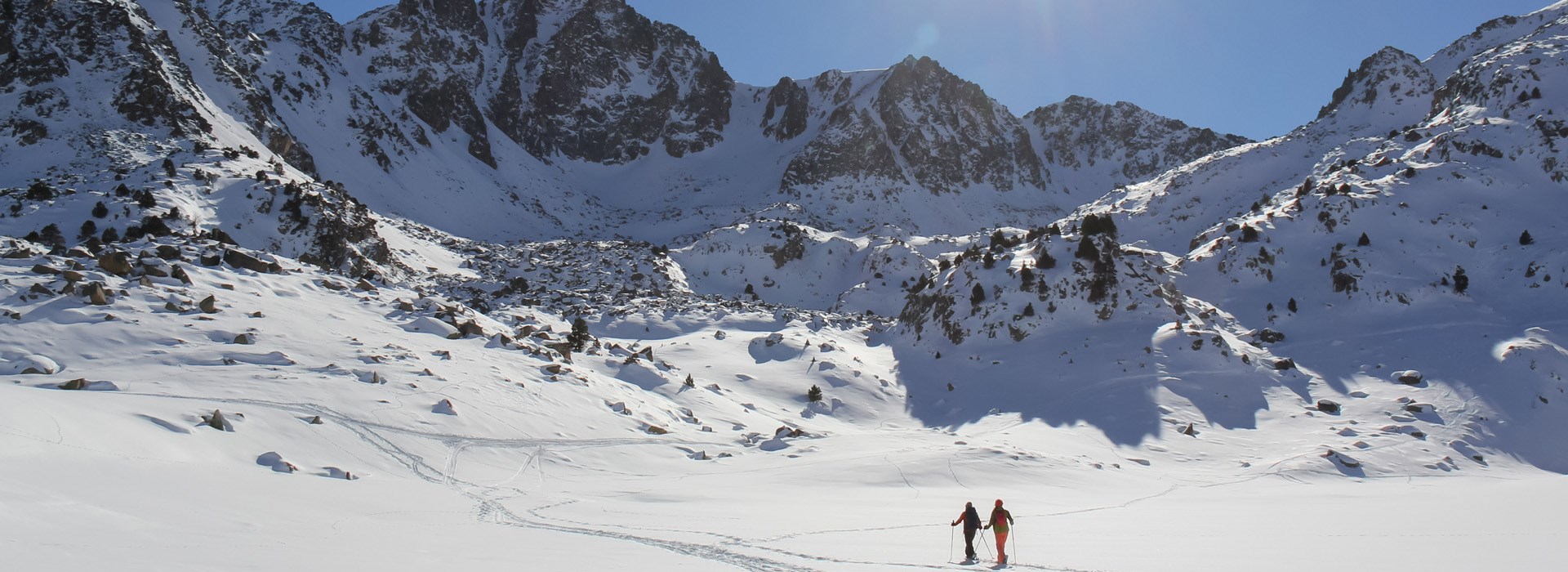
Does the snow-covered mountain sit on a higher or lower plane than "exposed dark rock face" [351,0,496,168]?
lower

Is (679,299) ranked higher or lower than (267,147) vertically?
lower

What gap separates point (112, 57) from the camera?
51.1m

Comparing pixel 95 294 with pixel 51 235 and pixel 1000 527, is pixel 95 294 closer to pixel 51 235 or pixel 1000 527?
pixel 51 235

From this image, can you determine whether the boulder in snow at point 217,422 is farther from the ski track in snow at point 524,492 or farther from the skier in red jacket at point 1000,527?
the skier in red jacket at point 1000,527

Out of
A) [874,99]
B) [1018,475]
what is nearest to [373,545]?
[1018,475]

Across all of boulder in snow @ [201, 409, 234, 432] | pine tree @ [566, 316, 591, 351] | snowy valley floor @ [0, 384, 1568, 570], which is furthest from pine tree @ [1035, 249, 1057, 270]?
boulder in snow @ [201, 409, 234, 432]

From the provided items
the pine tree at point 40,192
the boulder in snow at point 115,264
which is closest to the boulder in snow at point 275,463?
the boulder in snow at point 115,264

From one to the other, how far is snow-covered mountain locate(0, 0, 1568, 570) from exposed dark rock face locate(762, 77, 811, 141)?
4507 centimetres

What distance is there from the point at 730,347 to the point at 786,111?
343 ft

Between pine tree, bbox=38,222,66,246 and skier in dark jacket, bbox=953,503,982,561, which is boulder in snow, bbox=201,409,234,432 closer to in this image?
skier in dark jacket, bbox=953,503,982,561

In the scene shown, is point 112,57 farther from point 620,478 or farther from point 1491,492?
point 1491,492

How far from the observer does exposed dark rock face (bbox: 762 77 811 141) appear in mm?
136375

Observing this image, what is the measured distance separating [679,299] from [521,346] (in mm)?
29266

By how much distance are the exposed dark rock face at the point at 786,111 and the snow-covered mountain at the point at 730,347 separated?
4507cm
